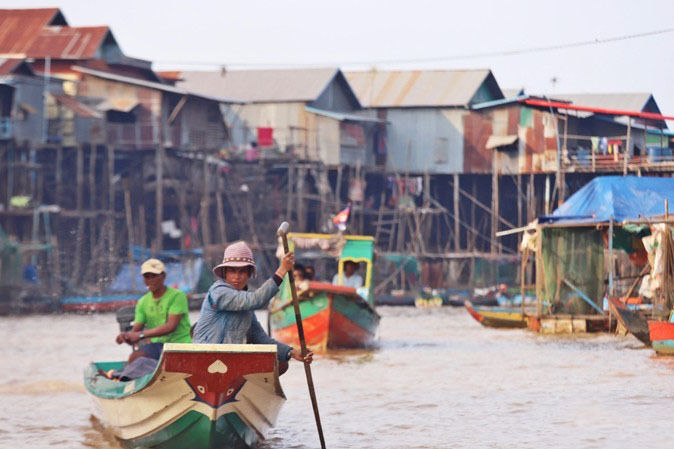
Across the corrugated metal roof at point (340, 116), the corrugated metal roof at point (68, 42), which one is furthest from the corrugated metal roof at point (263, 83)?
the corrugated metal roof at point (68, 42)

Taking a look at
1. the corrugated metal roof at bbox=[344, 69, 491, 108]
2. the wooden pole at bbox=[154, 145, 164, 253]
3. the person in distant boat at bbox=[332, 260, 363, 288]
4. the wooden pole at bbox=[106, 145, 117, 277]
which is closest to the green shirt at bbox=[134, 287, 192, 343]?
the person in distant boat at bbox=[332, 260, 363, 288]

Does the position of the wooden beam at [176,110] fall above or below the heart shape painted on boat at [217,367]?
above

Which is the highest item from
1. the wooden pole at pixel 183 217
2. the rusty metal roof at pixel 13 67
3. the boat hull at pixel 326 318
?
the rusty metal roof at pixel 13 67

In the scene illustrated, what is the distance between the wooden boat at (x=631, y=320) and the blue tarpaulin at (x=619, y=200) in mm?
3436

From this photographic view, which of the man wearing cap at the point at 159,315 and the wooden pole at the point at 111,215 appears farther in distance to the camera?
the wooden pole at the point at 111,215

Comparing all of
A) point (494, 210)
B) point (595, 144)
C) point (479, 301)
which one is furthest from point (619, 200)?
point (494, 210)

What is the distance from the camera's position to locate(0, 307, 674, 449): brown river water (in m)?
10.8

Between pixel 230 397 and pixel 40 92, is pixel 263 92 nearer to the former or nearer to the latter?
pixel 40 92

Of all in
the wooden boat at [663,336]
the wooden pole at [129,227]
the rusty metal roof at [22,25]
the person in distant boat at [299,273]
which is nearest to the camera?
the wooden boat at [663,336]

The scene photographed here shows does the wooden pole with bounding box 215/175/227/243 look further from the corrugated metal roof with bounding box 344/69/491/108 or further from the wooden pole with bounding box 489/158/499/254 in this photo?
the wooden pole with bounding box 489/158/499/254

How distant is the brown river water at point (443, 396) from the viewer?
35.5ft

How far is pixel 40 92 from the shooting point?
38.7m

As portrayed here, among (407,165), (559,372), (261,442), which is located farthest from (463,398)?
(407,165)

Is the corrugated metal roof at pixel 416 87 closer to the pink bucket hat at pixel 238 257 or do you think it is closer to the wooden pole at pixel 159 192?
the wooden pole at pixel 159 192
